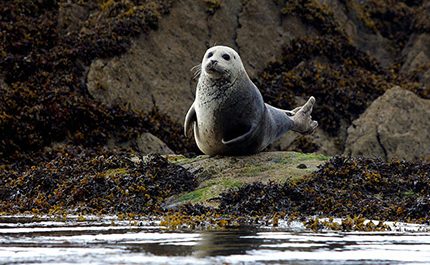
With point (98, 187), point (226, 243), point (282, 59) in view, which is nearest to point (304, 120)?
point (98, 187)

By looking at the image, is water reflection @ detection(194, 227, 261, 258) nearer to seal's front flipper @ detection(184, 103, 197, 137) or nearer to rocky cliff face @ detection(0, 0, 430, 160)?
seal's front flipper @ detection(184, 103, 197, 137)

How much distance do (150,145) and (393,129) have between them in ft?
13.3

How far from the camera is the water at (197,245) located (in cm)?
496

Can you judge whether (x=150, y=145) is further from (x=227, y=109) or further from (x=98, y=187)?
(x=98, y=187)

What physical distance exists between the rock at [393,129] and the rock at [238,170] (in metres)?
4.26

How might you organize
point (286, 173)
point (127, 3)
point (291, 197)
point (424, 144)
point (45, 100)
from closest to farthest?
point (291, 197) → point (286, 173) → point (45, 100) → point (424, 144) → point (127, 3)

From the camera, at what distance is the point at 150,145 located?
13.9 metres

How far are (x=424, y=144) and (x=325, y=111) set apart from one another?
6.54 ft

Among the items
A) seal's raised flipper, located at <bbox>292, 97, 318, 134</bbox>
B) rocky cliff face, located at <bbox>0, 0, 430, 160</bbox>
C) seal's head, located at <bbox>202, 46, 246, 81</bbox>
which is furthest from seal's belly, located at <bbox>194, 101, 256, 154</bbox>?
rocky cliff face, located at <bbox>0, 0, 430, 160</bbox>

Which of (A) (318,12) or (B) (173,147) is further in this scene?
(A) (318,12)

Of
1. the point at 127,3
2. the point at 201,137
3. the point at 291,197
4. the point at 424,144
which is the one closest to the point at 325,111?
the point at 424,144

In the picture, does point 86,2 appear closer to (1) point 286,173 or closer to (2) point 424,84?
(2) point 424,84

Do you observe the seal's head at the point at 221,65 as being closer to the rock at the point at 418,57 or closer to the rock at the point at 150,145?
the rock at the point at 150,145

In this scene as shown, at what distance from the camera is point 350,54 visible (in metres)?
18.6
